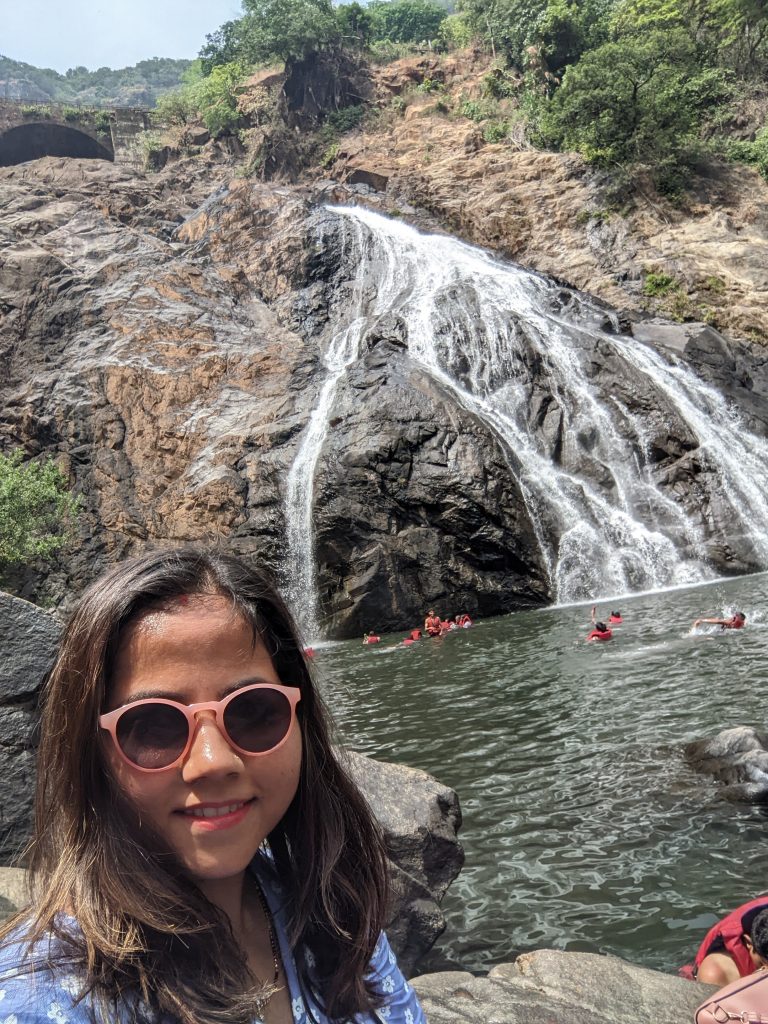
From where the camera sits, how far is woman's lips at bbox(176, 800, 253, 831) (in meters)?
1.60

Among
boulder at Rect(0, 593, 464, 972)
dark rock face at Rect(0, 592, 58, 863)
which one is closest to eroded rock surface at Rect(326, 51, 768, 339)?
boulder at Rect(0, 593, 464, 972)

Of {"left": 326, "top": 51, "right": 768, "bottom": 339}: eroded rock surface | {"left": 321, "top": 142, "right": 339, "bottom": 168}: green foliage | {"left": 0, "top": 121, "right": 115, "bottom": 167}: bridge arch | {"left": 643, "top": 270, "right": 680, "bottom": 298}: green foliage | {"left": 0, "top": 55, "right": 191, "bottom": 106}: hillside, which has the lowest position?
{"left": 643, "top": 270, "right": 680, "bottom": 298}: green foliage

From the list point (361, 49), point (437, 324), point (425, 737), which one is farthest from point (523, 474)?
point (361, 49)

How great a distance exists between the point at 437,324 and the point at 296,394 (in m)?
5.37

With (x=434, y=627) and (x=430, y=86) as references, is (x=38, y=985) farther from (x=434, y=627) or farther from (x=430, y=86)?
(x=430, y=86)

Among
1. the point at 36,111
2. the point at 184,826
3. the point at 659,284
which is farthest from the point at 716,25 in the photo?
the point at 184,826

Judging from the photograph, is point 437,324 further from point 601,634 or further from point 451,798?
point 451,798

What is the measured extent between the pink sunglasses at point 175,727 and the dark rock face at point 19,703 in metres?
4.03

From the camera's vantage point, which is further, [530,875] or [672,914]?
[530,875]

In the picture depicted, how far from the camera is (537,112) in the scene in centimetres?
4069

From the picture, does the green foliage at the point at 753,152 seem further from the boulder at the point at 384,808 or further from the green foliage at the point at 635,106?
the boulder at the point at 384,808

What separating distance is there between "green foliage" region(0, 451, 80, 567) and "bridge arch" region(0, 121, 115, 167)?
1259 inches

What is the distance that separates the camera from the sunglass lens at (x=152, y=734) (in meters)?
1.62

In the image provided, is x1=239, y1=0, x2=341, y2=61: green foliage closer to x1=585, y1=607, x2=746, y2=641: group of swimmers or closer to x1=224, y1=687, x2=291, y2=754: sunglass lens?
x1=585, y1=607, x2=746, y2=641: group of swimmers
